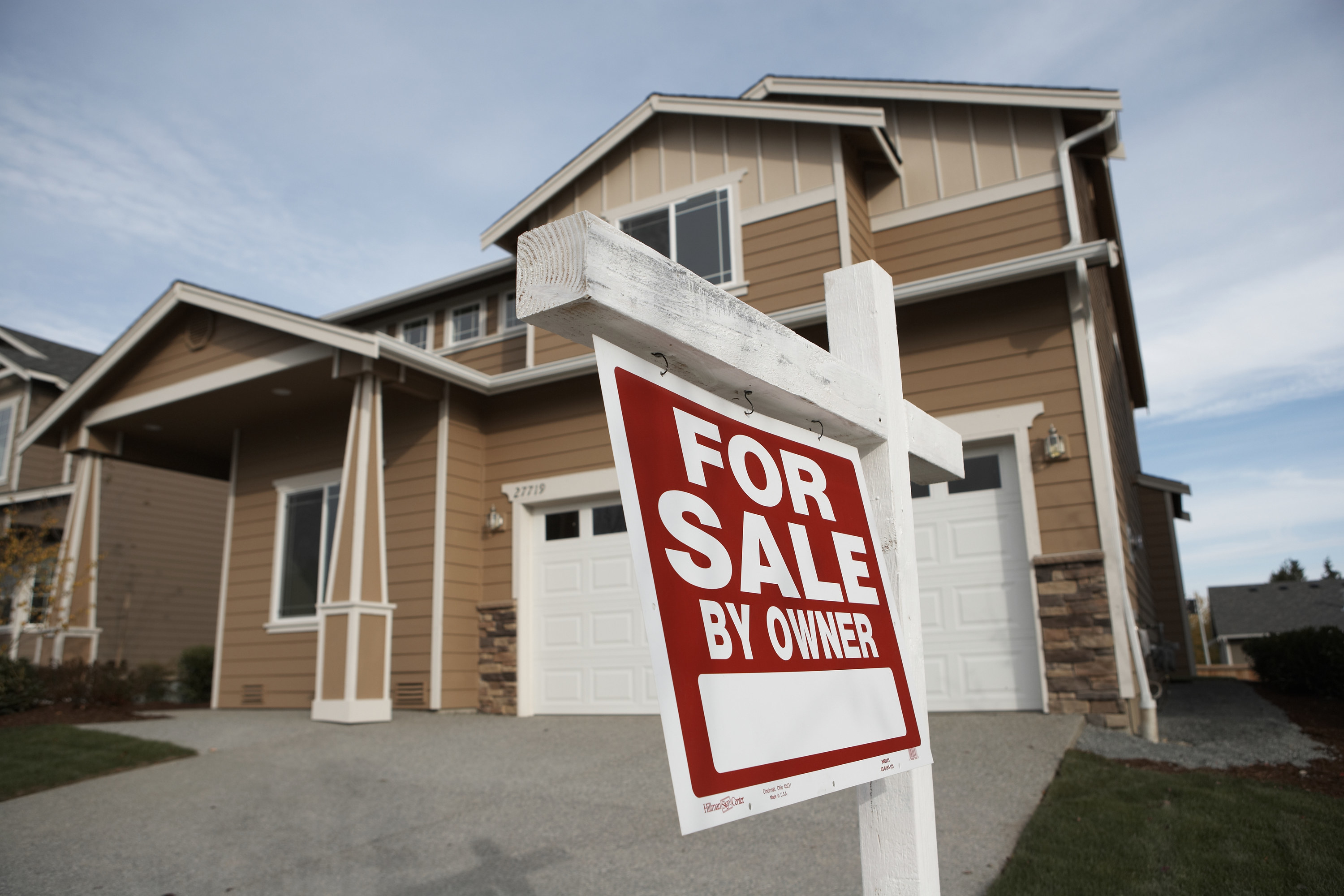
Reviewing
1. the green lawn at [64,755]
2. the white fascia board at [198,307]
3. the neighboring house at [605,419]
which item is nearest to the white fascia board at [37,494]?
the white fascia board at [198,307]

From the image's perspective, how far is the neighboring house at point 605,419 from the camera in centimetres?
705

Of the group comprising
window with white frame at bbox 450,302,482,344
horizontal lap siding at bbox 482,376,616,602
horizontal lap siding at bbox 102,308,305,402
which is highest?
window with white frame at bbox 450,302,482,344

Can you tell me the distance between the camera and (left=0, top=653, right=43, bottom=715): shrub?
8109 millimetres

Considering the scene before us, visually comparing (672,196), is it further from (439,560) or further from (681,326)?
(681,326)

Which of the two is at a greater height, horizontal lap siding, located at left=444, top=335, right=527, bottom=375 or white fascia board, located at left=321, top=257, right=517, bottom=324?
white fascia board, located at left=321, top=257, right=517, bottom=324

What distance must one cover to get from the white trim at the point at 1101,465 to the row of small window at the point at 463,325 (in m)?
6.66

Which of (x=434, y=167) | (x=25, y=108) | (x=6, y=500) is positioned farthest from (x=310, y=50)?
(x=6, y=500)

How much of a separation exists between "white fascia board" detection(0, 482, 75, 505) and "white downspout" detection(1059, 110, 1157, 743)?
16402mm

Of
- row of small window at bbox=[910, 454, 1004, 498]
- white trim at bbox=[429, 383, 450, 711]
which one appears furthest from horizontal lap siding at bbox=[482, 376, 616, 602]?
row of small window at bbox=[910, 454, 1004, 498]

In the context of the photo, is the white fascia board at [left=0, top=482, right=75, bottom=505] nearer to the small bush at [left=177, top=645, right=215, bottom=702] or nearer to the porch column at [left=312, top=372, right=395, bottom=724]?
the small bush at [left=177, top=645, right=215, bottom=702]

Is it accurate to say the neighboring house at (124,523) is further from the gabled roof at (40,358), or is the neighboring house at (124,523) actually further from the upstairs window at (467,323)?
the upstairs window at (467,323)

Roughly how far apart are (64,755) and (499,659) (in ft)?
12.8

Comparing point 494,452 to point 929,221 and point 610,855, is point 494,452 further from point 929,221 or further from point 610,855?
point 610,855

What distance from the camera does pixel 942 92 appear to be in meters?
8.93
